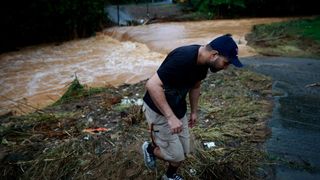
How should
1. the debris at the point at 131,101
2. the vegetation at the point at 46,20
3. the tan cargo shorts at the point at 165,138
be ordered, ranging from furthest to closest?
the vegetation at the point at 46,20, the debris at the point at 131,101, the tan cargo shorts at the point at 165,138

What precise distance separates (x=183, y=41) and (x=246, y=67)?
533cm

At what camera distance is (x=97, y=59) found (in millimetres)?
12328

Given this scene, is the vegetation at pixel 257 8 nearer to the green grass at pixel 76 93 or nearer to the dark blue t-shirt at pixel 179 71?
the green grass at pixel 76 93

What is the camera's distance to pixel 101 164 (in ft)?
12.7

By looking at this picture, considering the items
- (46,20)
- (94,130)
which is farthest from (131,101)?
(46,20)

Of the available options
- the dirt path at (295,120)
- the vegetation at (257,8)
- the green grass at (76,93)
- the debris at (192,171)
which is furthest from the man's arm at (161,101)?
the vegetation at (257,8)

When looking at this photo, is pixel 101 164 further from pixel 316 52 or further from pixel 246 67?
pixel 316 52

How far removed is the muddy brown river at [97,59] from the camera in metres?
9.35

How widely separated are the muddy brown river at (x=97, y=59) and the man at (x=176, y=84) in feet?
16.6

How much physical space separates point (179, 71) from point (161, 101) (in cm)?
26

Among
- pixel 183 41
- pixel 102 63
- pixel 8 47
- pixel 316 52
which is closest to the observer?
pixel 316 52

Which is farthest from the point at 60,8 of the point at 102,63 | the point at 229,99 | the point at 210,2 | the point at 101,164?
the point at 101,164

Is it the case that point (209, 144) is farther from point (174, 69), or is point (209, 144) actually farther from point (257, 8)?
point (257, 8)

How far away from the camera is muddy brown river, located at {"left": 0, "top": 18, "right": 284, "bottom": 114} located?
368 inches
